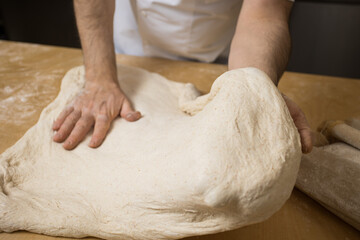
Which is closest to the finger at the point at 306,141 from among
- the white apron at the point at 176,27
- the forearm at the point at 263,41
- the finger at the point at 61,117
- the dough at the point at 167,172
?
the dough at the point at 167,172

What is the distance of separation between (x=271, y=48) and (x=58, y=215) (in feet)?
3.27

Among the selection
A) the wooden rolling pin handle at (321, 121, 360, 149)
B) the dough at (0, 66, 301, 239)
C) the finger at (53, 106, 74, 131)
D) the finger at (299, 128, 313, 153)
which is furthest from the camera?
the finger at (53, 106, 74, 131)

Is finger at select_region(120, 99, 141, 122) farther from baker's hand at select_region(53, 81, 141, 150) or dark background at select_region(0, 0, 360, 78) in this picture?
dark background at select_region(0, 0, 360, 78)

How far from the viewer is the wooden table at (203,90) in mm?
1047

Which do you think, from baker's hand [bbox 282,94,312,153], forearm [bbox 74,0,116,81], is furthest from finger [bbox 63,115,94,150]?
baker's hand [bbox 282,94,312,153]

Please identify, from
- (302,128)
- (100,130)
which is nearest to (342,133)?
(302,128)

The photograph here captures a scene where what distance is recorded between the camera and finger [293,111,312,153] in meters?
0.87

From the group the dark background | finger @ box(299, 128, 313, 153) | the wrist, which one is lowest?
the dark background

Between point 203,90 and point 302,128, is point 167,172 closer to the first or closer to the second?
point 302,128

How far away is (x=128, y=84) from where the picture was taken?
1529 mm

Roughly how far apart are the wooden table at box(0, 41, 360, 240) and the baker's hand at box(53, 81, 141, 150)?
336 millimetres

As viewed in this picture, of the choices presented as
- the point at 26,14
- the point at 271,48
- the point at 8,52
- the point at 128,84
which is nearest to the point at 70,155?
the point at 128,84

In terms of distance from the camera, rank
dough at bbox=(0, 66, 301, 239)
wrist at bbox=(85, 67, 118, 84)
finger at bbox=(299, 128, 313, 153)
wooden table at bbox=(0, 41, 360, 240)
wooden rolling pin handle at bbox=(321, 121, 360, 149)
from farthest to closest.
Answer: wrist at bbox=(85, 67, 118, 84), wooden rolling pin handle at bbox=(321, 121, 360, 149), wooden table at bbox=(0, 41, 360, 240), finger at bbox=(299, 128, 313, 153), dough at bbox=(0, 66, 301, 239)

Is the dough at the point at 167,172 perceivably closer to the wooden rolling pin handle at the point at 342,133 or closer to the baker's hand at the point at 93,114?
the baker's hand at the point at 93,114
